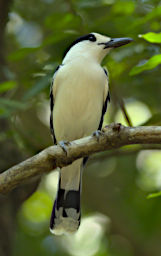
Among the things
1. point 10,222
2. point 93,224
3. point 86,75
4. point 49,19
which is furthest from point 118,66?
point 93,224

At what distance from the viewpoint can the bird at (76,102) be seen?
4.89 metres

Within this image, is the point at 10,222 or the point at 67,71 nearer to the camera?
the point at 67,71

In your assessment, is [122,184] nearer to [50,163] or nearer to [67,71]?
[67,71]

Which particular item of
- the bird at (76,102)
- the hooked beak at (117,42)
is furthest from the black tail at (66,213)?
the hooked beak at (117,42)

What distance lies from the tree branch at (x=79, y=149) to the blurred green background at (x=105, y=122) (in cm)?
62

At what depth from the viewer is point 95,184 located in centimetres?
650

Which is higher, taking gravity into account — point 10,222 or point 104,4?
point 104,4

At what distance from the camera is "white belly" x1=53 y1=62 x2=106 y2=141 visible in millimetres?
4871

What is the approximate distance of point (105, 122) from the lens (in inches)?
271

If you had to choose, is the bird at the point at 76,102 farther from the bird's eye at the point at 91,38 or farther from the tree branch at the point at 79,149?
the tree branch at the point at 79,149

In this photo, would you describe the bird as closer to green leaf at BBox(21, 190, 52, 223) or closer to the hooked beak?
the hooked beak

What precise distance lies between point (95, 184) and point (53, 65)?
180 centimetres

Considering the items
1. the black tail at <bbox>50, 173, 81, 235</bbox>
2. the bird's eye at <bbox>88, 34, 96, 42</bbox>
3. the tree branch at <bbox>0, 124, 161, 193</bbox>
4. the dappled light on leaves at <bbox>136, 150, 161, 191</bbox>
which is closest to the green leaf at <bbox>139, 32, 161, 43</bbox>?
the tree branch at <bbox>0, 124, 161, 193</bbox>

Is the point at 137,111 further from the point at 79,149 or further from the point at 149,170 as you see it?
the point at 79,149
